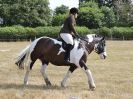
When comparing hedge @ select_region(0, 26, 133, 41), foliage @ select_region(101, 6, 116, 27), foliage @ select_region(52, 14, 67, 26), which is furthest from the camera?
foliage @ select_region(101, 6, 116, 27)

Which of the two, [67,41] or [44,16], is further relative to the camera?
[44,16]

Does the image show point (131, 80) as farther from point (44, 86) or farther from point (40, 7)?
point (40, 7)

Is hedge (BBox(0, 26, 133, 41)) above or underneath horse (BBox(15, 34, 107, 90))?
underneath

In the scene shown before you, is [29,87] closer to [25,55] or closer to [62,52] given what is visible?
[25,55]

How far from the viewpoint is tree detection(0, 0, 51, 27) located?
83.3 metres

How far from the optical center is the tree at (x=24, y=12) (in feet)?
273

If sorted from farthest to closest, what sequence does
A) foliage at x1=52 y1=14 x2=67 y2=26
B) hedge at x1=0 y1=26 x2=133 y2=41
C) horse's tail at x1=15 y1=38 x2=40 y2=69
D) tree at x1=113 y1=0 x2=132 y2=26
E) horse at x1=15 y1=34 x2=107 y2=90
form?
tree at x1=113 y1=0 x2=132 y2=26 → foliage at x1=52 y1=14 x2=67 y2=26 → hedge at x1=0 y1=26 x2=133 y2=41 → horse's tail at x1=15 y1=38 x2=40 y2=69 → horse at x1=15 y1=34 x2=107 y2=90

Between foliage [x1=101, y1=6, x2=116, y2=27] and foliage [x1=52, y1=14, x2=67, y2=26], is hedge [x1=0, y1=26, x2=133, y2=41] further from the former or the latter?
foliage [x1=101, y1=6, x2=116, y2=27]

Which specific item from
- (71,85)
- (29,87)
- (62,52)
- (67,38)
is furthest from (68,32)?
(29,87)

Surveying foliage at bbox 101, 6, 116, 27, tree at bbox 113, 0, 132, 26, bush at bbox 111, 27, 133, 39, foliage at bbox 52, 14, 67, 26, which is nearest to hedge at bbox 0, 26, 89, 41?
bush at bbox 111, 27, 133, 39

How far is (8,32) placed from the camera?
6738 cm

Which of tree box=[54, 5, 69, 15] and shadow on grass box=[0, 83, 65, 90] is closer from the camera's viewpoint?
shadow on grass box=[0, 83, 65, 90]

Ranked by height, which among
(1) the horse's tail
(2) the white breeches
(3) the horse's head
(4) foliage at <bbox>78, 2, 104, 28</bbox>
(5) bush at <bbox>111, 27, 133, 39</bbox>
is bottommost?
(5) bush at <bbox>111, 27, 133, 39</bbox>

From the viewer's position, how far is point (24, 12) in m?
84.8
